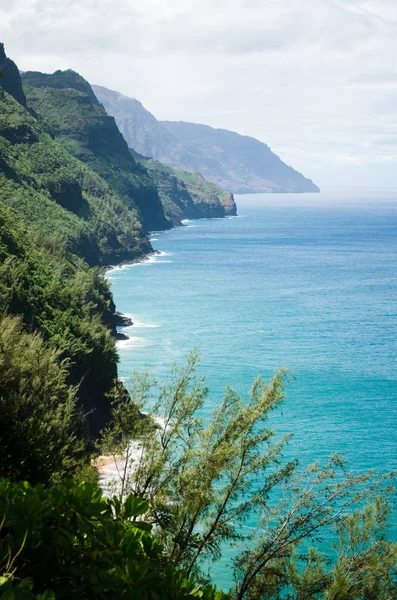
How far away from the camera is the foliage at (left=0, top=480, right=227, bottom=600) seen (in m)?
5.80

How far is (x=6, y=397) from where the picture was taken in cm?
1567

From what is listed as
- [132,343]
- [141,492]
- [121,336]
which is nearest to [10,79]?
[121,336]

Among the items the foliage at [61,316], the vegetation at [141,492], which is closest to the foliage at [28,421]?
the vegetation at [141,492]

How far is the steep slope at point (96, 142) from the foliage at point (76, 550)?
14256cm

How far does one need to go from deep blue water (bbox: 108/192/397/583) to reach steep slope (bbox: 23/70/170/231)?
110ft

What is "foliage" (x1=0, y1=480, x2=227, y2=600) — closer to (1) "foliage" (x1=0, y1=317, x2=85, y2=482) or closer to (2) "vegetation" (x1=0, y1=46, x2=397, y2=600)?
(2) "vegetation" (x1=0, y1=46, x2=397, y2=600)

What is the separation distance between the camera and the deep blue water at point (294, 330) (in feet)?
135

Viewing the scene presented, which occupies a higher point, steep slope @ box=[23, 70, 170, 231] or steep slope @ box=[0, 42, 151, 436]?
steep slope @ box=[23, 70, 170, 231]

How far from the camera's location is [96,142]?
15450 cm

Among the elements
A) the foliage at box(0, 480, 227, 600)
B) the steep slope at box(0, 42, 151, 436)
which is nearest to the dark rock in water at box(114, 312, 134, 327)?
the steep slope at box(0, 42, 151, 436)

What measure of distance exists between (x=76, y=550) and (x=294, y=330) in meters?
58.3

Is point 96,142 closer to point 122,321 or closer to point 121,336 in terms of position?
point 122,321

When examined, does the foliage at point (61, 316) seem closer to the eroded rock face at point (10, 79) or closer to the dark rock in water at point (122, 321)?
the dark rock in water at point (122, 321)

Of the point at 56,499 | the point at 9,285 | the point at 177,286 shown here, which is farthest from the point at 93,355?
the point at 177,286
